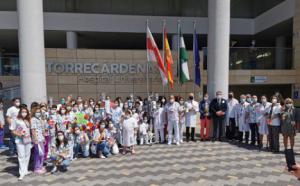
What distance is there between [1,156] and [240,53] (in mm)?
14730

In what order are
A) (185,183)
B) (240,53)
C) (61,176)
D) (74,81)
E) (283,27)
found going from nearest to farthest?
(185,183)
(61,176)
(74,81)
(240,53)
(283,27)

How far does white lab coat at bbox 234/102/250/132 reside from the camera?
8.70 meters

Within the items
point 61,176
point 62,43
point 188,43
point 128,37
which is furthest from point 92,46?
point 61,176

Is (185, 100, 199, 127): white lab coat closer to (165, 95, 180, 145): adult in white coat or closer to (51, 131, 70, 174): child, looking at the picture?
(165, 95, 180, 145): adult in white coat

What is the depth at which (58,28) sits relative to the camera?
1764 cm

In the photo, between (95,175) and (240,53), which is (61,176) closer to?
(95,175)

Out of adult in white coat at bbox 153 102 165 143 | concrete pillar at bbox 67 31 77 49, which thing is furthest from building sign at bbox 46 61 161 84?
adult in white coat at bbox 153 102 165 143

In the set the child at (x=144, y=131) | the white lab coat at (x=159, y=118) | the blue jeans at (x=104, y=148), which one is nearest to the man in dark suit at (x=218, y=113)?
the white lab coat at (x=159, y=118)

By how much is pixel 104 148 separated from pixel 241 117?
4.94m

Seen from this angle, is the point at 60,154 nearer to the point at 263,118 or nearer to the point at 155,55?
the point at 155,55

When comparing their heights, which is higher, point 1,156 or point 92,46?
point 92,46

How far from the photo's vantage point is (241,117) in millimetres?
8805

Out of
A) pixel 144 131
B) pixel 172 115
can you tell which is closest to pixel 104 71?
pixel 144 131

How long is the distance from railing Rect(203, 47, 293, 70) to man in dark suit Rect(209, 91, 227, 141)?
8094 mm
